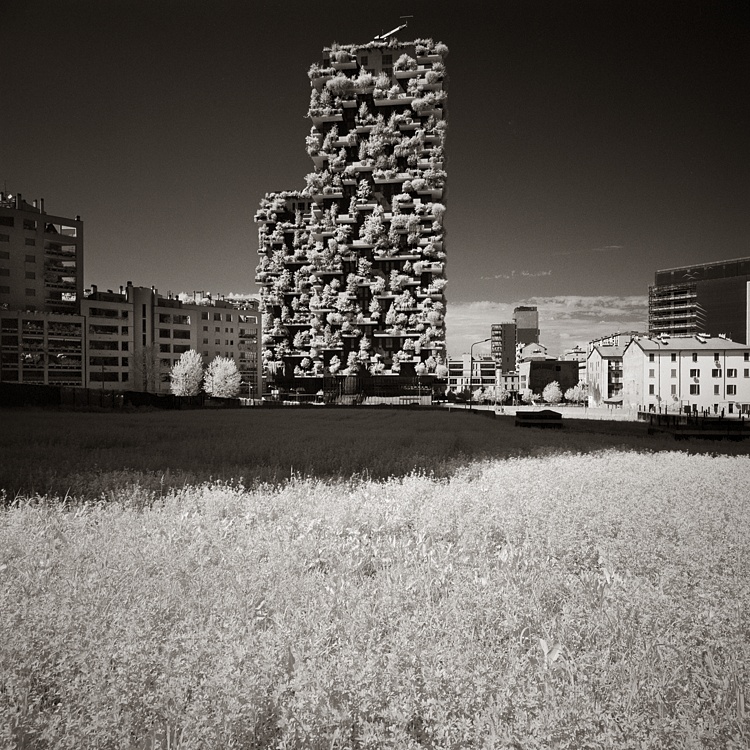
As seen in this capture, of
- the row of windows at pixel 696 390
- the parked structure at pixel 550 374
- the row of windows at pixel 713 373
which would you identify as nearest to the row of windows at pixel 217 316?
the row of windows at pixel 713 373

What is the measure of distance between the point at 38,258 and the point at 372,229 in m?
56.3

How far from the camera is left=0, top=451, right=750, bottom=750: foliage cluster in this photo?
2.57 metres

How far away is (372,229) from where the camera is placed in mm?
56906

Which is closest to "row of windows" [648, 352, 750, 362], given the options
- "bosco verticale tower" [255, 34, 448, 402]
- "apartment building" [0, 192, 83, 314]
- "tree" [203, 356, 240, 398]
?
"bosco verticale tower" [255, 34, 448, 402]

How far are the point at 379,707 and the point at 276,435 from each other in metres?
12.6

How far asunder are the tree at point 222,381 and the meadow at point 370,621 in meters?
75.8

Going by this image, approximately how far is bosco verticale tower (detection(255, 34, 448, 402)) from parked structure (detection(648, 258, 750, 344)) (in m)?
111

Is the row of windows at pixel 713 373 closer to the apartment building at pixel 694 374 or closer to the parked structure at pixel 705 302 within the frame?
the apartment building at pixel 694 374

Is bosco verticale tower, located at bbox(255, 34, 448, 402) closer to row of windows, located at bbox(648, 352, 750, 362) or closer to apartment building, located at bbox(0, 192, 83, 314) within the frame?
apartment building, located at bbox(0, 192, 83, 314)

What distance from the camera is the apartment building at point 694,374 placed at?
7925cm

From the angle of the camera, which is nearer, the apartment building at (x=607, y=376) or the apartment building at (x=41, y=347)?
the apartment building at (x=41, y=347)

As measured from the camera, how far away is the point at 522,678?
2.89 m

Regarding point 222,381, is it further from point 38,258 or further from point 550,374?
point 550,374

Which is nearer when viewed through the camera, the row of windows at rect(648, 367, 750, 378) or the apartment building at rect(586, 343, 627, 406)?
the row of windows at rect(648, 367, 750, 378)
